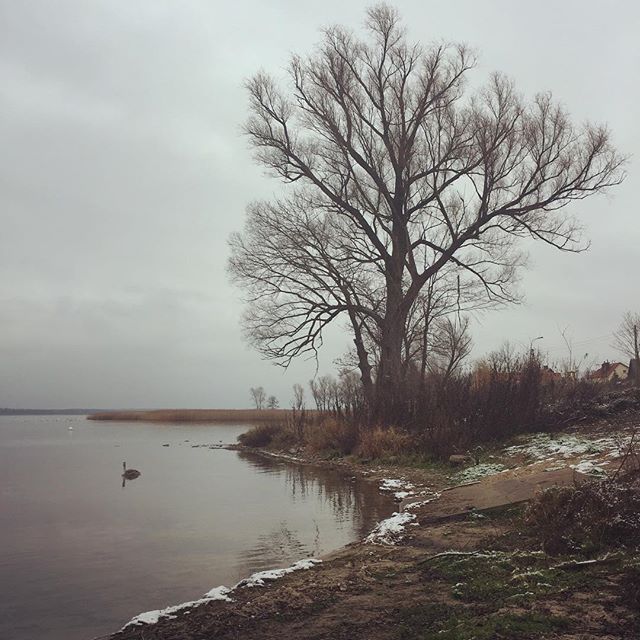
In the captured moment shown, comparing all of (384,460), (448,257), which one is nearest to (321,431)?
(384,460)

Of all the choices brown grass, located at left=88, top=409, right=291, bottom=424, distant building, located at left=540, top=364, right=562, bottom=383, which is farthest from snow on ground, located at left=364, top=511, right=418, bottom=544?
brown grass, located at left=88, top=409, right=291, bottom=424

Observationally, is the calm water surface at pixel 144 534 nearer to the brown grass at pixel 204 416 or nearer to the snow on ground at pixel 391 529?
the snow on ground at pixel 391 529

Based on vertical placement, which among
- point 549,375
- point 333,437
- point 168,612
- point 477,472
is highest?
point 549,375

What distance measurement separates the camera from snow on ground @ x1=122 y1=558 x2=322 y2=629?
4.87 metres

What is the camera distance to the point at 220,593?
5422mm

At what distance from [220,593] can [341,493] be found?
711cm

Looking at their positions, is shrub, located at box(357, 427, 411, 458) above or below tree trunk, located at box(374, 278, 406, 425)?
below

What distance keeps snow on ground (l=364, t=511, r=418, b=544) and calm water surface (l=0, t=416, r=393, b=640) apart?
0.40 meters

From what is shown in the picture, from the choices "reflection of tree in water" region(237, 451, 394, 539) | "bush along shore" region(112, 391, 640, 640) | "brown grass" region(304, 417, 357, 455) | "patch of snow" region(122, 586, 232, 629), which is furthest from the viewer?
"brown grass" region(304, 417, 357, 455)

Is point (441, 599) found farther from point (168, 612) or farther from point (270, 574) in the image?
point (168, 612)

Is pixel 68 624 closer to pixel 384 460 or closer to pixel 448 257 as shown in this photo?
pixel 384 460

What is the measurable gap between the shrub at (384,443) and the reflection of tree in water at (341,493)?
1.28 meters

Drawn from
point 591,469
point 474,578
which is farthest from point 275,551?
point 591,469

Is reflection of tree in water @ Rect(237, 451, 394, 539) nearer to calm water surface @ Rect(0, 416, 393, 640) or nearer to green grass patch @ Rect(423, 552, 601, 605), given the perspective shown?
calm water surface @ Rect(0, 416, 393, 640)
